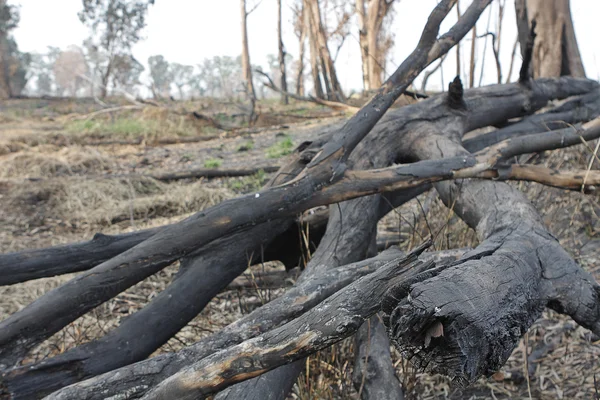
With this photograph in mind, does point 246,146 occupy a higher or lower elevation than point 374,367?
higher

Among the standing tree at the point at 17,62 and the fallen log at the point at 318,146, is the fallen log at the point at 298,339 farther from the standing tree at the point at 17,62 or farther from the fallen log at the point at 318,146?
the standing tree at the point at 17,62

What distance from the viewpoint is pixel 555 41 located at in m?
5.42

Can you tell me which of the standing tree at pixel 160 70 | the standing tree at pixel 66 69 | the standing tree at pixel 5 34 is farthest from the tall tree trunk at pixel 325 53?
the standing tree at pixel 66 69

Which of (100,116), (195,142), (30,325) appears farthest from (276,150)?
(100,116)

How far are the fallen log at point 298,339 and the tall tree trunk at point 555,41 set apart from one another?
4.89 metres

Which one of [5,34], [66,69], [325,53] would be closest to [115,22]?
[5,34]

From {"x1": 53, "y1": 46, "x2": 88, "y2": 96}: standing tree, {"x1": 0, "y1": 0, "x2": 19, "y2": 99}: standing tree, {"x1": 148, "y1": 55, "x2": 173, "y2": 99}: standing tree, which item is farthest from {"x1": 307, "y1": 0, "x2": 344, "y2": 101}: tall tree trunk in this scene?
{"x1": 53, "y1": 46, "x2": 88, "y2": 96}: standing tree

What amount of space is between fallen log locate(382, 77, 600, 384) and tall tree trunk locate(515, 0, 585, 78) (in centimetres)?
380

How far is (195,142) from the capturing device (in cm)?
1016

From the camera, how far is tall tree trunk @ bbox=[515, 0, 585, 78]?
5355 mm

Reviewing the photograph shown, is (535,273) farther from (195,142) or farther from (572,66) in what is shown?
(195,142)

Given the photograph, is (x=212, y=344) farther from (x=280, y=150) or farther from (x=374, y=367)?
(x=280, y=150)

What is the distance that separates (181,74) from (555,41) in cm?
7777

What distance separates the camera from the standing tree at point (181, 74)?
75688 mm
